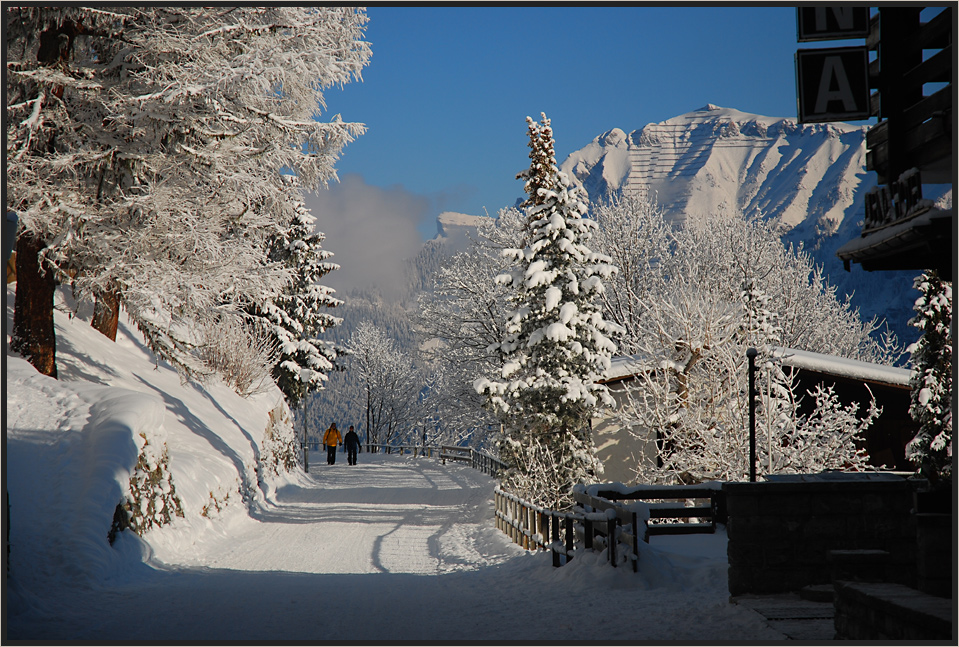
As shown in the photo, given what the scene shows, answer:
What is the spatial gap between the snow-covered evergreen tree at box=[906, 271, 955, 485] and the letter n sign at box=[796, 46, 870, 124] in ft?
38.7

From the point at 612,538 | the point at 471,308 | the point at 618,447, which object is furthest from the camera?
the point at 471,308

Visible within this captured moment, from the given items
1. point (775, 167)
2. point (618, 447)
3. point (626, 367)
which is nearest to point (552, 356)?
point (626, 367)

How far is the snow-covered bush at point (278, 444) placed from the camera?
2236 cm

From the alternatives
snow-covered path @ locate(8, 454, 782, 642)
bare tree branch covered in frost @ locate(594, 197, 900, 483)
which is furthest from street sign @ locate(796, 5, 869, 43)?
bare tree branch covered in frost @ locate(594, 197, 900, 483)

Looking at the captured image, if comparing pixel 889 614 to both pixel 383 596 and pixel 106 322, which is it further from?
pixel 106 322

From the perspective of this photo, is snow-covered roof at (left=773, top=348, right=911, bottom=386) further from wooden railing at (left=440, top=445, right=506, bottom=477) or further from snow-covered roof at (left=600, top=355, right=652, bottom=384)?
wooden railing at (left=440, top=445, right=506, bottom=477)

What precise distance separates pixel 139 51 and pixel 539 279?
9710 millimetres

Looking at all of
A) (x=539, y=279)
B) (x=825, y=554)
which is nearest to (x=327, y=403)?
(x=539, y=279)

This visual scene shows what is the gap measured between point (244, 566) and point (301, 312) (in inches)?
1043

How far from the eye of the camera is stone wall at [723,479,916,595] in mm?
7082

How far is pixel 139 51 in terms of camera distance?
43.4 feet

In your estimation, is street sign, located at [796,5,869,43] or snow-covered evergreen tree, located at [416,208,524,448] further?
snow-covered evergreen tree, located at [416,208,524,448]

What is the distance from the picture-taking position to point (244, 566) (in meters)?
11.0

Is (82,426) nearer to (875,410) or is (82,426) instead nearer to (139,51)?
(139,51)
